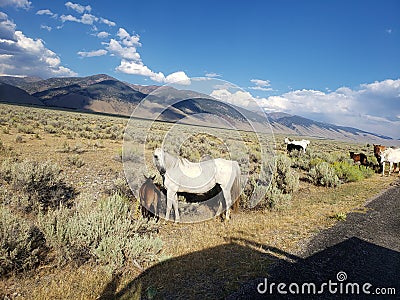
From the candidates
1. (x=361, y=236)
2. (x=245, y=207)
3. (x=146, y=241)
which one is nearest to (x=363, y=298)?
(x=361, y=236)

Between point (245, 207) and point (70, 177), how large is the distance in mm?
6584

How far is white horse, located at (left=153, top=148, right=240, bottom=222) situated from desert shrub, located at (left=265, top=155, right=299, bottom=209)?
1.67 metres

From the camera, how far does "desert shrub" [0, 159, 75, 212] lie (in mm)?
7113

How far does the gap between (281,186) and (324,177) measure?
9.58 ft

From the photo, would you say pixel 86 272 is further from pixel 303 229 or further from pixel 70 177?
pixel 70 177

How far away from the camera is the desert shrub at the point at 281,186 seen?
27.4 ft

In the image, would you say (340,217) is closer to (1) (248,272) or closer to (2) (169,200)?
(1) (248,272)

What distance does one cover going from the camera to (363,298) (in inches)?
148

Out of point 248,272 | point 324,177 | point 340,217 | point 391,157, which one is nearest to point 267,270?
point 248,272

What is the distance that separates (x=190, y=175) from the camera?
6.75m

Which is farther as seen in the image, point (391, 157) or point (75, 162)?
point (391, 157)

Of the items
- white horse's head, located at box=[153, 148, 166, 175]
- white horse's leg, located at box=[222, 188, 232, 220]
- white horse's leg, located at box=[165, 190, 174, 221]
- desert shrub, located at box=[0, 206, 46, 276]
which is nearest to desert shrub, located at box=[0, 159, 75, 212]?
desert shrub, located at box=[0, 206, 46, 276]
